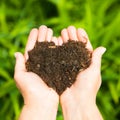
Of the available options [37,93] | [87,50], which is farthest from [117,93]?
[37,93]

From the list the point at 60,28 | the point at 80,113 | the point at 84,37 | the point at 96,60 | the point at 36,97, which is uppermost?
the point at 60,28

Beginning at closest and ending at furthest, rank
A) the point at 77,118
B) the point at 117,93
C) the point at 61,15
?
the point at 77,118, the point at 117,93, the point at 61,15

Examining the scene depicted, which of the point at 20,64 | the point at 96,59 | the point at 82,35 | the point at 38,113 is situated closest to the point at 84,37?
the point at 82,35

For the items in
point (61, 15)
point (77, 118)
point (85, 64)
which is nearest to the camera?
point (77, 118)

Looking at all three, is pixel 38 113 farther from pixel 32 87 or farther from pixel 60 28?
pixel 60 28

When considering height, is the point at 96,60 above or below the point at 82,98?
above

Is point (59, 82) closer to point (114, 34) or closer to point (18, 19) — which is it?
point (114, 34)

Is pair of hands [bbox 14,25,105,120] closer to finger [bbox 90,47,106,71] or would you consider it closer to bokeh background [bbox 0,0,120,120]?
finger [bbox 90,47,106,71]
